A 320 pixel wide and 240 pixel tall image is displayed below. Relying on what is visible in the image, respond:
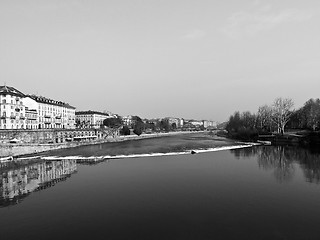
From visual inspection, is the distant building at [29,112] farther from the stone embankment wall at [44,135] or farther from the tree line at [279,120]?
the tree line at [279,120]

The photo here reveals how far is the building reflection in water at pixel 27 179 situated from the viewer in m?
21.6

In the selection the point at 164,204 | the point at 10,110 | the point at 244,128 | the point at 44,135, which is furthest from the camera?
the point at 244,128

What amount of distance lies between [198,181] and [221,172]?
580cm

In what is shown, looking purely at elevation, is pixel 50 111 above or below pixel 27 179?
above

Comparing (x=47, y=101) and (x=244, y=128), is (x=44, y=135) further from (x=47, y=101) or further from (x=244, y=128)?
(x=244, y=128)

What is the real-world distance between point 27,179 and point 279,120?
79.1 meters

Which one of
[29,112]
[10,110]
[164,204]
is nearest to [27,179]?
[164,204]

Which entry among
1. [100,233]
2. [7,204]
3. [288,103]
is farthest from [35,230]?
[288,103]

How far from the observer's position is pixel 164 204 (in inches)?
710

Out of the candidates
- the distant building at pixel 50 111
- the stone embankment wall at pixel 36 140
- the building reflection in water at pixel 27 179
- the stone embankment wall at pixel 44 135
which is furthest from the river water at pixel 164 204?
the distant building at pixel 50 111

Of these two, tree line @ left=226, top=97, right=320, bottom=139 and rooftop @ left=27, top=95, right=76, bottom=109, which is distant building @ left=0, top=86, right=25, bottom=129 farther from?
tree line @ left=226, top=97, right=320, bottom=139

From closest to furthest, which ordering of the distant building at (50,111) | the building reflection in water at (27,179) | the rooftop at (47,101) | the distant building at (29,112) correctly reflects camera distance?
the building reflection in water at (27,179) → the distant building at (29,112) → the distant building at (50,111) → the rooftop at (47,101)

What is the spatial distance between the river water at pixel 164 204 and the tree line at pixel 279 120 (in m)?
55.3

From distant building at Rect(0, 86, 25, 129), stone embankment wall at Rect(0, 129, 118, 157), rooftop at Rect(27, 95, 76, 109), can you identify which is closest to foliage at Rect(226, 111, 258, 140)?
stone embankment wall at Rect(0, 129, 118, 157)
